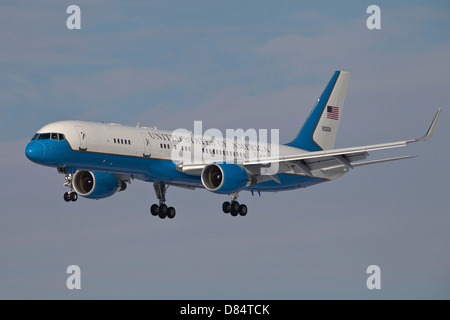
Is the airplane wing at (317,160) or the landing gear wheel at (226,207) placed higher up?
the airplane wing at (317,160)

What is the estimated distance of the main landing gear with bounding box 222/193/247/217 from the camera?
2746 inches

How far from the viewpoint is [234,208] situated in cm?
6975

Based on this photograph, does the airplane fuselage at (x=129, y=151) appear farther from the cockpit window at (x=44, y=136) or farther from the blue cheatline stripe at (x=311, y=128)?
the blue cheatline stripe at (x=311, y=128)

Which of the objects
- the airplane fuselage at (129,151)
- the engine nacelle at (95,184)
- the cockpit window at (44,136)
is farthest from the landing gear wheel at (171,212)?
the cockpit window at (44,136)

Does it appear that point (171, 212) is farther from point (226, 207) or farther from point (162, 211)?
point (226, 207)

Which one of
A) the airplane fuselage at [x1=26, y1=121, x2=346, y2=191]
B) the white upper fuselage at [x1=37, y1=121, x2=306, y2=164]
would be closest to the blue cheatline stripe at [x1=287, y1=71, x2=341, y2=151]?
the white upper fuselage at [x1=37, y1=121, x2=306, y2=164]

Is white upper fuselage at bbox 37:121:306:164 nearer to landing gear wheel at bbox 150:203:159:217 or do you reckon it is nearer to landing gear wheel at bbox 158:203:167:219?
landing gear wheel at bbox 158:203:167:219

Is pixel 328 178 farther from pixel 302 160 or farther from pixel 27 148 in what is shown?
pixel 27 148

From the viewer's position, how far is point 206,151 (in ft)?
224

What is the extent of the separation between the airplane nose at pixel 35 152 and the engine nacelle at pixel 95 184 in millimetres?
9024

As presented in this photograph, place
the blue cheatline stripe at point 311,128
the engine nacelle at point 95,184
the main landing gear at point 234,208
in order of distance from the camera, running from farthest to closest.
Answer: the blue cheatline stripe at point 311,128 → the main landing gear at point 234,208 → the engine nacelle at point 95,184

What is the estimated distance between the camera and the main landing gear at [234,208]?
6975 centimetres

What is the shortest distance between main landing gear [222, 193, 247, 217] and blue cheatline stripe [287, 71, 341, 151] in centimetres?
947

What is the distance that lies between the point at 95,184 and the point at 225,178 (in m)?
9.66
